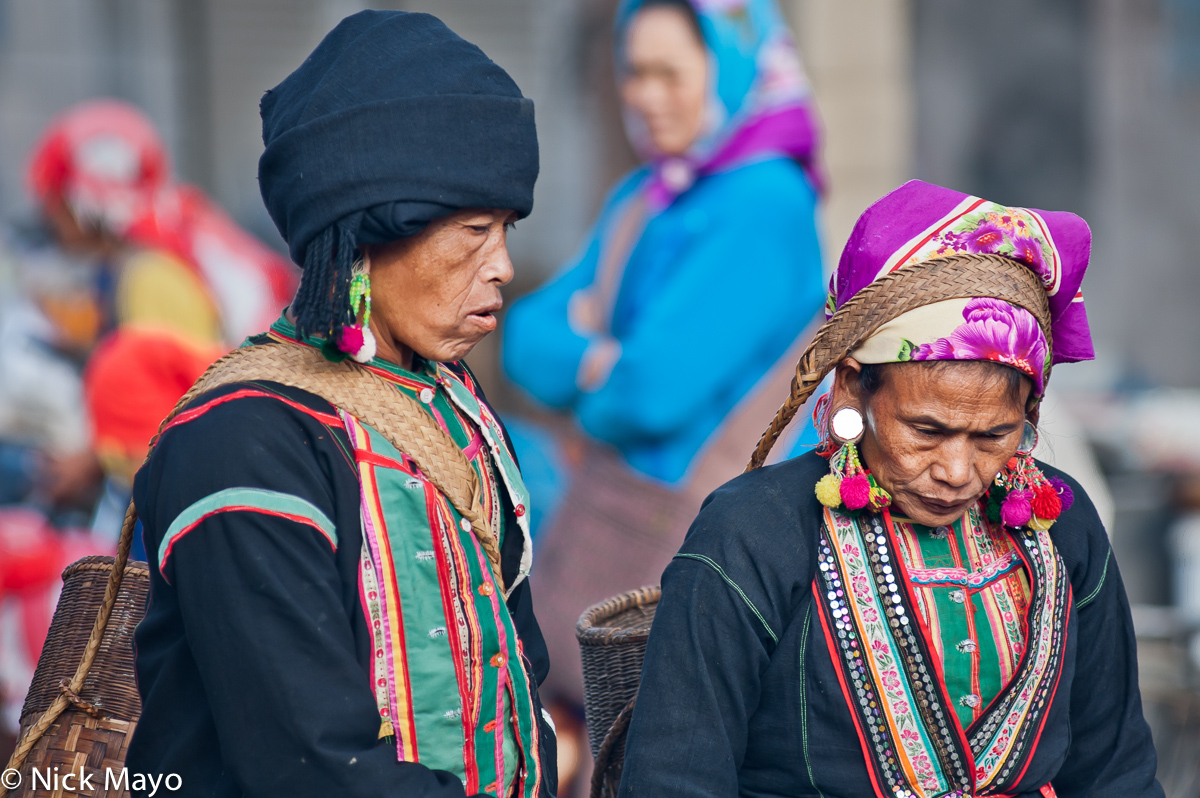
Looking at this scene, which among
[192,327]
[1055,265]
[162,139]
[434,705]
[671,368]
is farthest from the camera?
[162,139]

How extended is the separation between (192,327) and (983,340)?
4.22 metres

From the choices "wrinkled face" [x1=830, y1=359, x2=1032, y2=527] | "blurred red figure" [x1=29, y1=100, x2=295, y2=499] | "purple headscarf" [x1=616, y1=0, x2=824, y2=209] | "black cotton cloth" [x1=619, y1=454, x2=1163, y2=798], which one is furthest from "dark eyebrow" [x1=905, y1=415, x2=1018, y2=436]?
"blurred red figure" [x1=29, y1=100, x2=295, y2=499]

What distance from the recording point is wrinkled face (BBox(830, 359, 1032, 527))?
201cm

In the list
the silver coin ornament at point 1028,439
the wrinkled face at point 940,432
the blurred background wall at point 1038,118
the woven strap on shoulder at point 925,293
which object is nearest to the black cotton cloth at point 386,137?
the woven strap on shoulder at point 925,293

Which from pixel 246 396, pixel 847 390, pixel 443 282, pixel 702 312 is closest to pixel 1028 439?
pixel 847 390

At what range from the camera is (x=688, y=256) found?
3.91 meters

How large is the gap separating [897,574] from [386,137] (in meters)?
1.02

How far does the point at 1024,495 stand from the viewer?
7.00 ft

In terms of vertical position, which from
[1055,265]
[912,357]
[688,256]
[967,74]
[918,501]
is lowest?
[918,501]

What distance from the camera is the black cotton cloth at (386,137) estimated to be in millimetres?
1880

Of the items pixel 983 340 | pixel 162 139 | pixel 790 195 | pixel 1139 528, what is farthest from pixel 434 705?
pixel 162 139

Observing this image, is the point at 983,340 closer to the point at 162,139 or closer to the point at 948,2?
the point at 948,2

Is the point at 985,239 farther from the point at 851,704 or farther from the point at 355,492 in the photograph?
the point at 355,492

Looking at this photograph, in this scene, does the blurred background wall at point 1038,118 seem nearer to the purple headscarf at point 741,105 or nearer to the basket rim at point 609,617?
the purple headscarf at point 741,105
